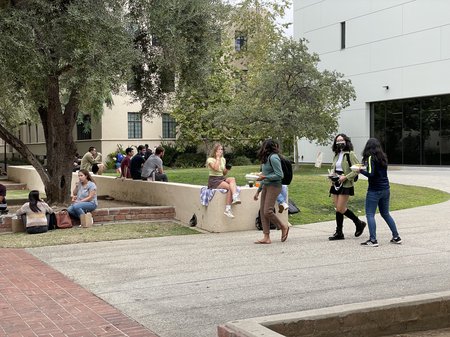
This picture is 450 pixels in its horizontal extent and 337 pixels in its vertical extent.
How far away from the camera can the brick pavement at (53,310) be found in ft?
17.0

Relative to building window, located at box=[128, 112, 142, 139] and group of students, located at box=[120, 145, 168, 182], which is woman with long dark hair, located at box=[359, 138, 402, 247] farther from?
building window, located at box=[128, 112, 142, 139]

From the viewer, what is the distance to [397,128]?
32750 mm

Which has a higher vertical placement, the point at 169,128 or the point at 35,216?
the point at 169,128

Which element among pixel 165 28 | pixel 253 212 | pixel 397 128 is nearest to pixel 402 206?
pixel 253 212

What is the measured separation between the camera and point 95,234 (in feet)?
37.0

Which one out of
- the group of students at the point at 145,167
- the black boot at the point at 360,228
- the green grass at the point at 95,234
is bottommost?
the green grass at the point at 95,234

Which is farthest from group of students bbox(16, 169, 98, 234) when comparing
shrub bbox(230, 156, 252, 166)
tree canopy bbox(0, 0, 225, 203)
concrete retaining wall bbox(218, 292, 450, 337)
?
shrub bbox(230, 156, 252, 166)

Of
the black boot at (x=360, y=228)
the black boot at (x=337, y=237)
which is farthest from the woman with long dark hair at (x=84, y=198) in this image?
the black boot at (x=360, y=228)

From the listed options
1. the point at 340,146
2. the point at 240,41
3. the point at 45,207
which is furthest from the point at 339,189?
the point at 240,41

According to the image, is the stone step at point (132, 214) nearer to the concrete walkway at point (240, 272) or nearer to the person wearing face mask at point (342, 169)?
the concrete walkway at point (240, 272)

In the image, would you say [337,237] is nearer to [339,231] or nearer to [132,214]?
[339,231]

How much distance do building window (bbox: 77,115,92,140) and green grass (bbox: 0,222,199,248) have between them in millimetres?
29125

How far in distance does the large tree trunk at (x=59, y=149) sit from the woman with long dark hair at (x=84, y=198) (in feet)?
8.65

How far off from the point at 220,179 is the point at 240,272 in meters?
4.40
